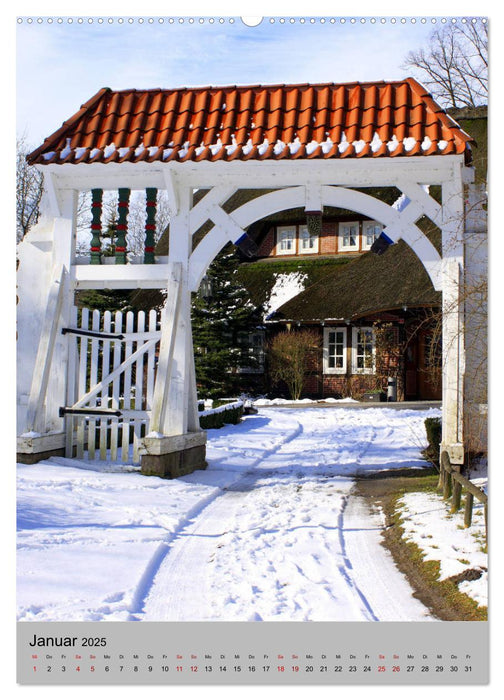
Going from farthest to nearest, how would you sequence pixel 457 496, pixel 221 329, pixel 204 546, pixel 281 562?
pixel 221 329, pixel 457 496, pixel 204 546, pixel 281 562

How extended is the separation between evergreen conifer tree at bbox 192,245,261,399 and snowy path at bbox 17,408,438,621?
1285cm

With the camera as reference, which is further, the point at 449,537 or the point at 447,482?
the point at 447,482

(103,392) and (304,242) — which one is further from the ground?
(304,242)

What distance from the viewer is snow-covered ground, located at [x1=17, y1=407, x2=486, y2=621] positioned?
4.46 meters

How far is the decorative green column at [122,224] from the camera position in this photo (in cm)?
884

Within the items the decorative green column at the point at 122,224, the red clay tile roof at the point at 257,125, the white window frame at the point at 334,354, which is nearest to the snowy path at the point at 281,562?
the decorative green column at the point at 122,224

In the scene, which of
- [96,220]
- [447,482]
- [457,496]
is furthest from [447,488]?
[96,220]

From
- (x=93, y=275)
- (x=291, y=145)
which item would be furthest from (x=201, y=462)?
(x=291, y=145)

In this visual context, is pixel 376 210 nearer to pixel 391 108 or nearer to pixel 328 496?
pixel 391 108

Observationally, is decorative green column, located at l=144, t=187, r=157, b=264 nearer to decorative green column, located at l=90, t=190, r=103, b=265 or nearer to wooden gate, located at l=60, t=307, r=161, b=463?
decorative green column, located at l=90, t=190, r=103, b=265

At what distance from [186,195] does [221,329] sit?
609 inches

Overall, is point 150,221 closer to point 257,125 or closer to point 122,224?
point 122,224

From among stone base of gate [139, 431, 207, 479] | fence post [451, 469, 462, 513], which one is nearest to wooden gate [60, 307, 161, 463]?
stone base of gate [139, 431, 207, 479]

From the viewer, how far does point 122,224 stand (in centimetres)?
882
